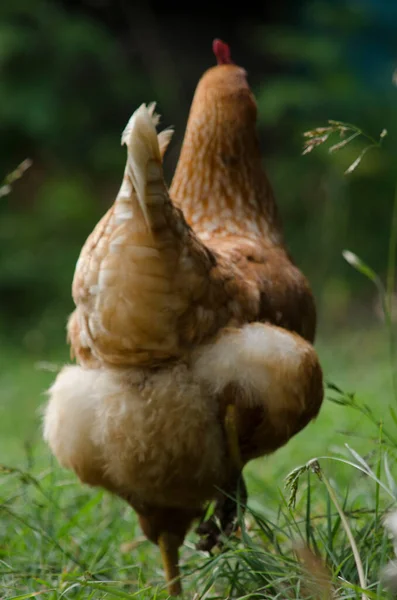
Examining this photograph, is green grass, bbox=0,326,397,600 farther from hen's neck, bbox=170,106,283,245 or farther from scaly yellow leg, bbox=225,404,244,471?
hen's neck, bbox=170,106,283,245

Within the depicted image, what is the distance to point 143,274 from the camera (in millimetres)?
1737

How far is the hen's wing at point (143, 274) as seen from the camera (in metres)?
1.73

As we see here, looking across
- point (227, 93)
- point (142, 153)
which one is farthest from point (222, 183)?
point (142, 153)

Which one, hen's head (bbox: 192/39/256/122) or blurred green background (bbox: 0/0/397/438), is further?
blurred green background (bbox: 0/0/397/438)

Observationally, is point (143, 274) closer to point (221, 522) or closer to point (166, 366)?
point (166, 366)

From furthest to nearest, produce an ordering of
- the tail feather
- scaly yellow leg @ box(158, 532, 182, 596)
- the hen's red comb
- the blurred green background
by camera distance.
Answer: the blurred green background < the hen's red comb < scaly yellow leg @ box(158, 532, 182, 596) < the tail feather

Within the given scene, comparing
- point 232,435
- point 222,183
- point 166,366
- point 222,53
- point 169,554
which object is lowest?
point 169,554

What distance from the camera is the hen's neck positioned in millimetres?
2357

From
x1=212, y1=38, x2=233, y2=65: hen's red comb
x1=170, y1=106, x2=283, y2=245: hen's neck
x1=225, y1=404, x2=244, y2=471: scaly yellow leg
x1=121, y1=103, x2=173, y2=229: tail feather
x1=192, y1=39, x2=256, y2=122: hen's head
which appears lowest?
x1=225, y1=404, x2=244, y2=471: scaly yellow leg

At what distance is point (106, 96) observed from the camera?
6.20 metres

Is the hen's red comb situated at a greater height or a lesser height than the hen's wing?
greater

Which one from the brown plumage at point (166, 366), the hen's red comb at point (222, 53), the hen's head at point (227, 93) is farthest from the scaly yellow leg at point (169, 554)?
the hen's red comb at point (222, 53)

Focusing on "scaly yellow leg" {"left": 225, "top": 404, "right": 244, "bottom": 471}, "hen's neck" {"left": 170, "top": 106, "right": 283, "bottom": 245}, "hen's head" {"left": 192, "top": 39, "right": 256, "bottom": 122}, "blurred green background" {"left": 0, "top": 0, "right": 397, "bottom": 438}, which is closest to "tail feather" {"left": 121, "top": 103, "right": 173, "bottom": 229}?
"scaly yellow leg" {"left": 225, "top": 404, "right": 244, "bottom": 471}

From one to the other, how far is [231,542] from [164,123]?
4868 millimetres
